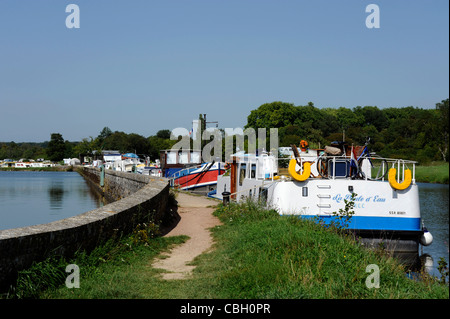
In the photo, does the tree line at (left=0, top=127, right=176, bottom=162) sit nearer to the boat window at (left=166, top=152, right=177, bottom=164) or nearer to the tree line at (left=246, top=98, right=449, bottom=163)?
the tree line at (left=246, top=98, right=449, bottom=163)

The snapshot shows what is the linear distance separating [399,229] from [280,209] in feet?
12.5

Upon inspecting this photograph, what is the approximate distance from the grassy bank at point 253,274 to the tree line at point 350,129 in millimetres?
39433

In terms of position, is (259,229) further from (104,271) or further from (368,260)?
(104,271)

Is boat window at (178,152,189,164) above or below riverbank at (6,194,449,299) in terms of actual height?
above

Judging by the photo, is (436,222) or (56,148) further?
(56,148)

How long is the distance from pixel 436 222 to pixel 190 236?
1802 centimetres

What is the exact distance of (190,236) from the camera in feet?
43.5

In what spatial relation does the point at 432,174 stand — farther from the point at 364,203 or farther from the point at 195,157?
the point at 364,203

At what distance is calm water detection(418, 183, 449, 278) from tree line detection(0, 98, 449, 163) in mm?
13726

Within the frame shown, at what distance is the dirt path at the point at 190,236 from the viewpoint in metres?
9.26

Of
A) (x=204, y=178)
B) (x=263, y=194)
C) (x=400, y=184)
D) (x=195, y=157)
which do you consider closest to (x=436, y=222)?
(x=400, y=184)

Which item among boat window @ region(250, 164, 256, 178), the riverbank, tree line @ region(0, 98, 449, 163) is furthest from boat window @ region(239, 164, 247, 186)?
tree line @ region(0, 98, 449, 163)

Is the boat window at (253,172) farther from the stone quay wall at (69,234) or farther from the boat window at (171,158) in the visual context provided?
the boat window at (171,158)

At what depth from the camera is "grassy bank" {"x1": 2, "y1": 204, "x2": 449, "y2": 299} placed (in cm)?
662
